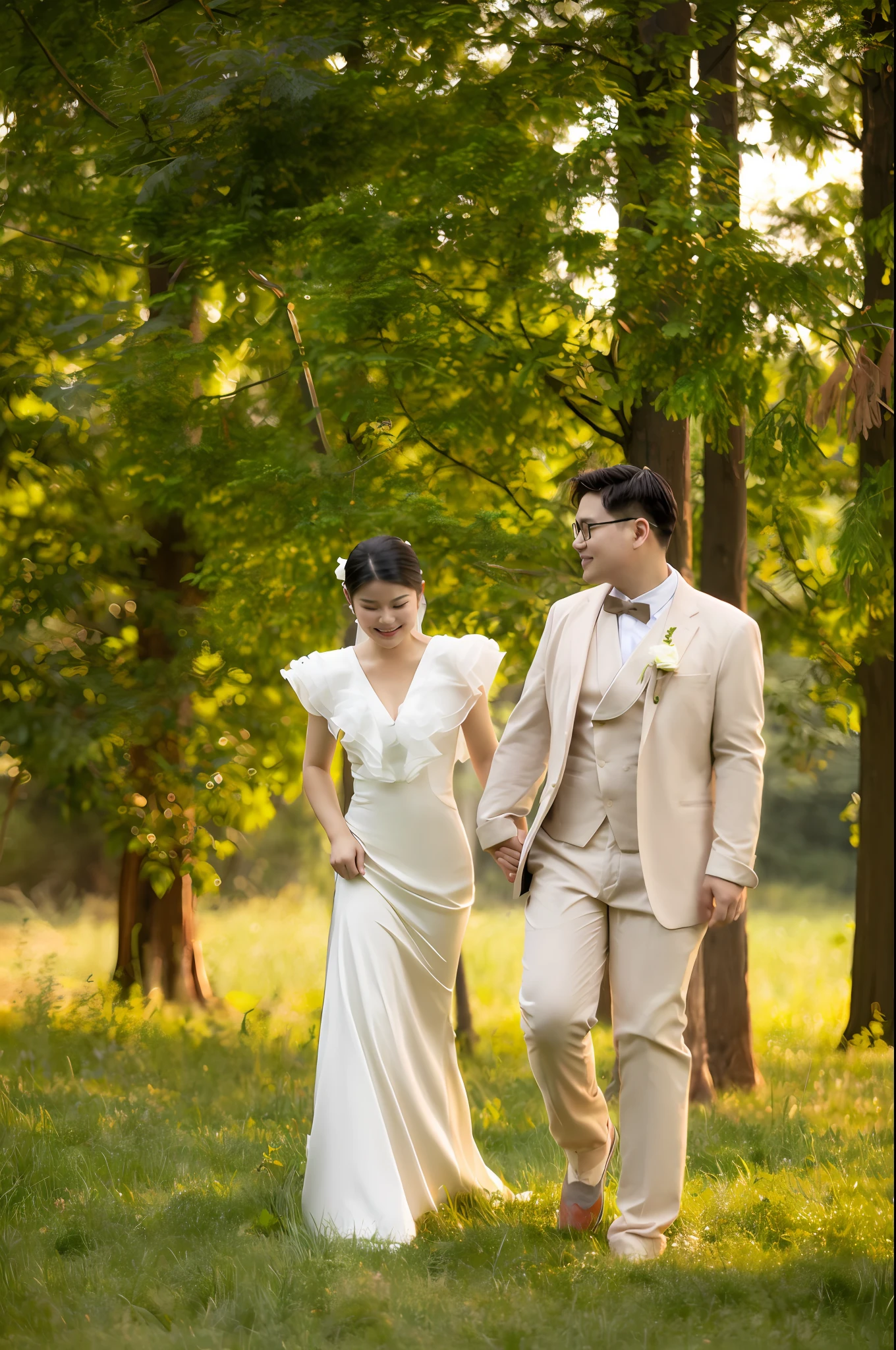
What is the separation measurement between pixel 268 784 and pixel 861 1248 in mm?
6035

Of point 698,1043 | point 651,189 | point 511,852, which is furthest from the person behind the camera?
point 698,1043

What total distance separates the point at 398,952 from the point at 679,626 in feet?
5.23

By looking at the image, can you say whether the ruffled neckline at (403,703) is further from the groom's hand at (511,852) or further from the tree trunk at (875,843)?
the tree trunk at (875,843)

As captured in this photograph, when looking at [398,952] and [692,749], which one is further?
[398,952]

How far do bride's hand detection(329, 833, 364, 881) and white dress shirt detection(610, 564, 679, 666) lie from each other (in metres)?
1.25

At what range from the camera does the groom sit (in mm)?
4148

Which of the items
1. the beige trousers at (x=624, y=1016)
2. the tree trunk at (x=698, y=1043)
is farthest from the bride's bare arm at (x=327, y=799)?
the tree trunk at (x=698, y=1043)

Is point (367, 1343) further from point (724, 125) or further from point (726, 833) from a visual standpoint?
point (724, 125)

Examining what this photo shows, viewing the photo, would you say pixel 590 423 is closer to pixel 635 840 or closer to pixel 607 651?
pixel 607 651

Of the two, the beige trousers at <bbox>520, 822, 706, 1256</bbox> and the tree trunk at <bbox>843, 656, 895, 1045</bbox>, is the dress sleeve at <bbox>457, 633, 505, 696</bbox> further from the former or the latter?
the tree trunk at <bbox>843, 656, 895, 1045</bbox>

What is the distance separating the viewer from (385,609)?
4734 millimetres

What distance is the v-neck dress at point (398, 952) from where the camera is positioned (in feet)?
14.9

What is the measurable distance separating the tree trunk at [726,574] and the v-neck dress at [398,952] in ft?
11.0

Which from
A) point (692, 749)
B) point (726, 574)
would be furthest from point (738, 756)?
point (726, 574)
